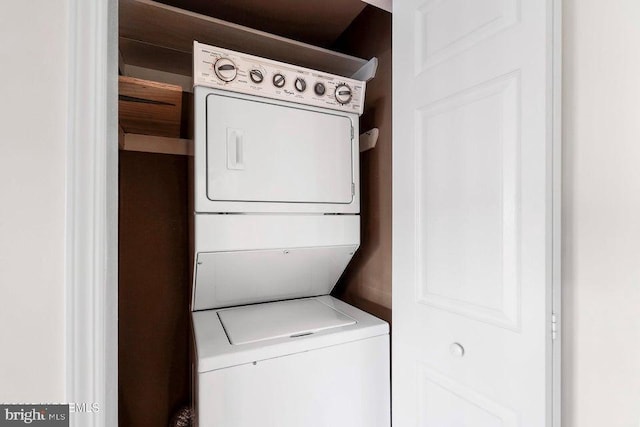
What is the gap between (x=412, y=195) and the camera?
1.47 m

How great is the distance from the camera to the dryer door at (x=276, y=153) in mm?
1465

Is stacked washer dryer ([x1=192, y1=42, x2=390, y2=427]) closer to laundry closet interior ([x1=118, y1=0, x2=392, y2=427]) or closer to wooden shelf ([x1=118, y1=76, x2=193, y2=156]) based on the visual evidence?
laundry closet interior ([x1=118, y1=0, x2=392, y2=427])

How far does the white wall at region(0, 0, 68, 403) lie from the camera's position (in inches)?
31.5

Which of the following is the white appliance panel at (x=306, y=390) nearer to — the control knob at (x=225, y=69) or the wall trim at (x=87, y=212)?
the wall trim at (x=87, y=212)

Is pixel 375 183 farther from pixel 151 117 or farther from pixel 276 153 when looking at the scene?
pixel 151 117

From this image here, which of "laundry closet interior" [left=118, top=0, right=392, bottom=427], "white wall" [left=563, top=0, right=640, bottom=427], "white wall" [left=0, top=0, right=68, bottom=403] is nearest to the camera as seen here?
"white wall" [left=0, top=0, right=68, bottom=403]

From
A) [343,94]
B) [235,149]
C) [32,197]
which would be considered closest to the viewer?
[32,197]

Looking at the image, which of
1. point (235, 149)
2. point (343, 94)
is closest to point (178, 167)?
point (235, 149)

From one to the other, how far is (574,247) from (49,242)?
5.13ft

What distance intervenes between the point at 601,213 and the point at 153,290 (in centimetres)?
246

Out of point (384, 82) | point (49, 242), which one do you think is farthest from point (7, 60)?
point (384, 82)

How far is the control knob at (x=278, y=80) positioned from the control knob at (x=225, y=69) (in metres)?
0.19

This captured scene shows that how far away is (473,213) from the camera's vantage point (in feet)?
3.91

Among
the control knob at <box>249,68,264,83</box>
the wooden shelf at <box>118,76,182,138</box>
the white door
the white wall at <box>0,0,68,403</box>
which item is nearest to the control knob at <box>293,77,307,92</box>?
the control knob at <box>249,68,264,83</box>
